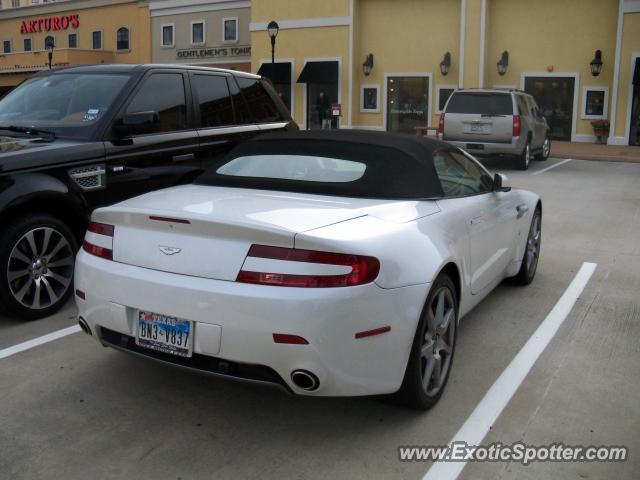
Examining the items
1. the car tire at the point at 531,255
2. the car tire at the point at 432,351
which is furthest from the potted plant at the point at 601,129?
the car tire at the point at 432,351

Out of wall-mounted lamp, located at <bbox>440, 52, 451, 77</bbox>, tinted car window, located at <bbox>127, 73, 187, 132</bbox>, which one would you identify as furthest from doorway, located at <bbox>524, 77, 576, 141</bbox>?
tinted car window, located at <bbox>127, 73, 187, 132</bbox>

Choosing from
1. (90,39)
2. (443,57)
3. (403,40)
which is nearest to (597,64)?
(443,57)

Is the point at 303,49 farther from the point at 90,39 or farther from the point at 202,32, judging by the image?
the point at 90,39

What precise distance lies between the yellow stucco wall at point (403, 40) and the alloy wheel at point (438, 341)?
25.4m

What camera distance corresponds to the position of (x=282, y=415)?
3.58m

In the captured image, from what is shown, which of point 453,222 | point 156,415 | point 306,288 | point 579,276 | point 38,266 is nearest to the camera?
point 306,288

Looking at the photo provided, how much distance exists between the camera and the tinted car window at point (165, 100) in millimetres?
5914

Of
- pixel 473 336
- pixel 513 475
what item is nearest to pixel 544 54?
pixel 473 336

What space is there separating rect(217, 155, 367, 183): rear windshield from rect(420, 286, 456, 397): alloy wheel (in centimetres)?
89

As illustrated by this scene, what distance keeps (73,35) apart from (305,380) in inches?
2051

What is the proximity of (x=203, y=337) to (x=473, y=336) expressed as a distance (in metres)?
2.31

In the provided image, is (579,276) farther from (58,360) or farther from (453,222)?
(58,360)

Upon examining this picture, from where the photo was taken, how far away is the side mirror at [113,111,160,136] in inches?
217

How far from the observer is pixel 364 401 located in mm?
3748
